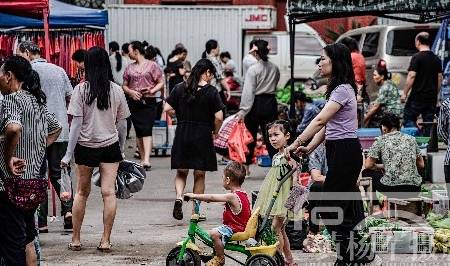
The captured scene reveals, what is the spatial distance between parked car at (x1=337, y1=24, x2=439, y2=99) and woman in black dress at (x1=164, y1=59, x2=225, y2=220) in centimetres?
1180

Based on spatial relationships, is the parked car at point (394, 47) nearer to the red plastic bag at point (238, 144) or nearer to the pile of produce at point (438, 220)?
the red plastic bag at point (238, 144)

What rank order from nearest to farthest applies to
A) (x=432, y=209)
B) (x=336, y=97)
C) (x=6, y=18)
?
(x=336, y=97)
(x=432, y=209)
(x=6, y=18)

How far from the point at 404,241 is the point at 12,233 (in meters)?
4.06

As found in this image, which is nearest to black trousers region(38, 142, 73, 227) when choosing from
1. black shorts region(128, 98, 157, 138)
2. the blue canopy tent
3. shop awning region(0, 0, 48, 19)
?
shop awning region(0, 0, 48, 19)

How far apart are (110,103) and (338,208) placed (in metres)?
2.70

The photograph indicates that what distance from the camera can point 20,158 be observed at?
8.90 m

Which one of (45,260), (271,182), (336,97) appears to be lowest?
(45,260)

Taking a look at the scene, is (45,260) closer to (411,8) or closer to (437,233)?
(437,233)

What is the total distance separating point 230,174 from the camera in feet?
33.6

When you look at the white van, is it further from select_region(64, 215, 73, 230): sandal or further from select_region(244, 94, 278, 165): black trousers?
select_region(64, 215, 73, 230): sandal

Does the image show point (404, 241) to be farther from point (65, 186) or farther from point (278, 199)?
point (65, 186)

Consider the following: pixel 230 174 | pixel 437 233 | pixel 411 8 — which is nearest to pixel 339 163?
pixel 230 174

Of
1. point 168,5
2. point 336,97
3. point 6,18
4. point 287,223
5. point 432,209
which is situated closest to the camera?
point 336,97

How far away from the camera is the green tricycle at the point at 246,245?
9883 mm
